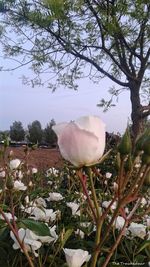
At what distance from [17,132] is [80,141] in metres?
12.2

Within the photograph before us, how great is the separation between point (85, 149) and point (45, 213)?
559 millimetres

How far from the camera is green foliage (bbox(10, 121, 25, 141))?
12.4m

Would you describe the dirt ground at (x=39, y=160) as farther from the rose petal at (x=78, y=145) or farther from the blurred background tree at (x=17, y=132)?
the blurred background tree at (x=17, y=132)

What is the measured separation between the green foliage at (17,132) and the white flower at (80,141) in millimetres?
11671

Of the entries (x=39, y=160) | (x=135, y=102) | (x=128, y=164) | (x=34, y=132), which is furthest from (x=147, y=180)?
(x=34, y=132)

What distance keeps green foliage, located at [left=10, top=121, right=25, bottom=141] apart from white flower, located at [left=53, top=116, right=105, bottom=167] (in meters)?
11.7

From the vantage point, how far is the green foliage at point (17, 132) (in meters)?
12.4

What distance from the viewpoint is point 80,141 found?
1.95 feet

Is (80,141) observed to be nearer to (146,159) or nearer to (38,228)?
(146,159)

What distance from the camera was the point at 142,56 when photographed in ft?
28.0

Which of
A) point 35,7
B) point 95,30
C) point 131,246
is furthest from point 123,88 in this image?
point 131,246

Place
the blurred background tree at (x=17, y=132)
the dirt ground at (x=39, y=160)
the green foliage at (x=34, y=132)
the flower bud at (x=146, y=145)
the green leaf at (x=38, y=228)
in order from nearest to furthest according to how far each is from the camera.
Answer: the flower bud at (x=146, y=145) → the green leaf at (x=38, y=228) → the dirt ground at (x=39, y=160) → the green foliage at (x=34, y=132) → the blurred background tree at (x=17, y=132)

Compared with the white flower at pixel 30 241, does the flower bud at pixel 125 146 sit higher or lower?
higher

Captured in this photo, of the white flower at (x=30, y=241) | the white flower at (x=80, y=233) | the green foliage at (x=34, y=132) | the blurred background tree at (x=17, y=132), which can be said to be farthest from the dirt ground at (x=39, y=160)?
the blurred background tree at (x=17, y=132)
